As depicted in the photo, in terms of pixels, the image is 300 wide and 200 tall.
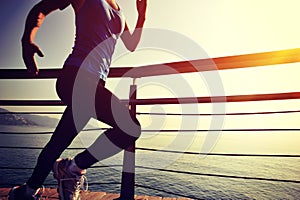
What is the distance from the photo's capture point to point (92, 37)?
1.41 metres

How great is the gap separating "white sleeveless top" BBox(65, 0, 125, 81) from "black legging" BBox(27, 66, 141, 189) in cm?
7

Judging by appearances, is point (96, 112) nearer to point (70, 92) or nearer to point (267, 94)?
point (70, 92)

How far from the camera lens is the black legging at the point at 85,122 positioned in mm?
1375

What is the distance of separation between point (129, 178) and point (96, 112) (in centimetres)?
79

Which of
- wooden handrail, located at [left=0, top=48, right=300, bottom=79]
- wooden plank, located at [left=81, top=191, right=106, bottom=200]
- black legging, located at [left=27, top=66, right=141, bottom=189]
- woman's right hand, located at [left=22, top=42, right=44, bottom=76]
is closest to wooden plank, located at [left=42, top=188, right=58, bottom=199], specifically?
wooden plank, located at [left=81, top=191, right=106, bottom=200]

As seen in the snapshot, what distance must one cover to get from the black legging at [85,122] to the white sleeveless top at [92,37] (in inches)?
2.6

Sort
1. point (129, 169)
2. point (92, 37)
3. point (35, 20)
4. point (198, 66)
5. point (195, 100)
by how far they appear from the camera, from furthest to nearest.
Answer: point (129, 169), point (195, 100), point (198, 66), point (92, 37), point (35, 20)

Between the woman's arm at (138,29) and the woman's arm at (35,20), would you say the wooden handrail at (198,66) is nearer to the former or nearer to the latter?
the woman's arm at (138,29)

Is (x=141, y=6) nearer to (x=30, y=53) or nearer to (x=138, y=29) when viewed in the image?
(x=138, y=29)

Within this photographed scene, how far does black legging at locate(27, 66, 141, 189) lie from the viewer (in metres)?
1.38

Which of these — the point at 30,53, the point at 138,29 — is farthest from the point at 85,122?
the point at 138,29

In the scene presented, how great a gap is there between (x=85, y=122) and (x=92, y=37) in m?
0.54

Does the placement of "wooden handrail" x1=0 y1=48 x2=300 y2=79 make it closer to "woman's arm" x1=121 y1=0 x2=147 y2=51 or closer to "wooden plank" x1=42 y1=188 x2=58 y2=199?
"woman's arm" x1=121 y1=0 x2=147 y2=51

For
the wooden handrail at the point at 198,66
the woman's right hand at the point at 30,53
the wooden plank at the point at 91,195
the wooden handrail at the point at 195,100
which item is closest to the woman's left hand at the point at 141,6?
the wooden handrail at the point at 198,66
